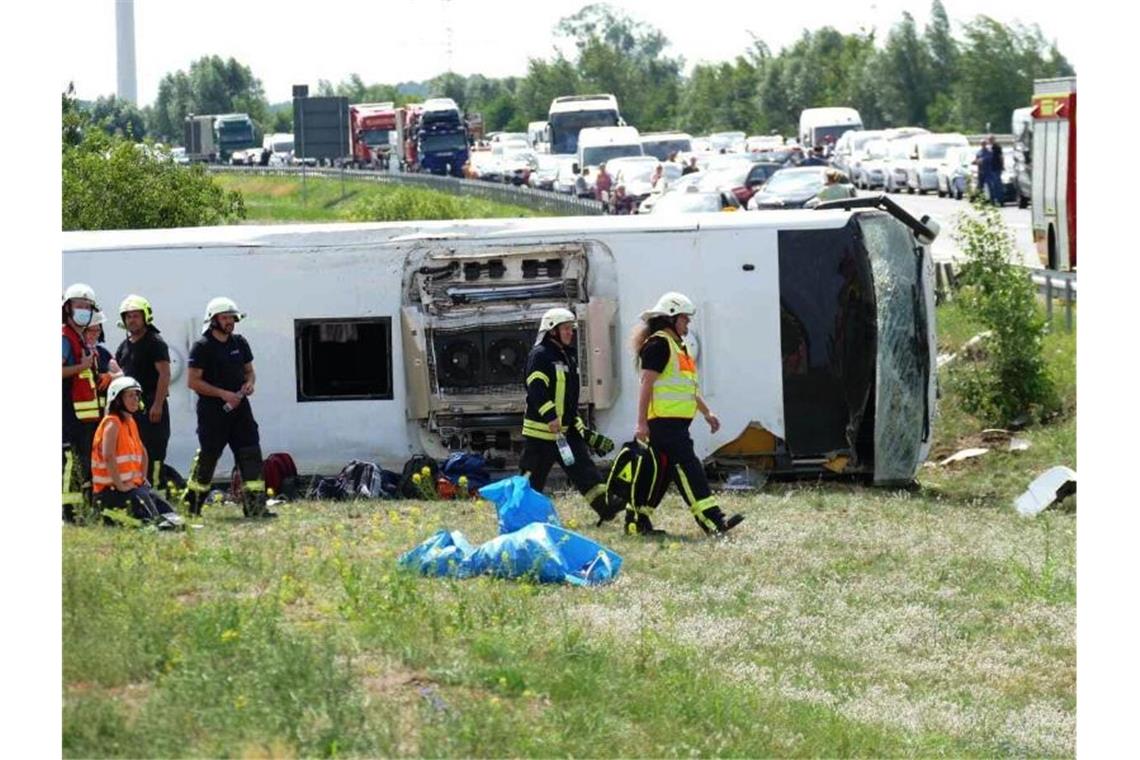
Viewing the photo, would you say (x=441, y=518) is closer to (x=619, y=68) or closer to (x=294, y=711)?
(x=294, y=711)

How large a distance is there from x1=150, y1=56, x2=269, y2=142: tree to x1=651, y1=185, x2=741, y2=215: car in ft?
278

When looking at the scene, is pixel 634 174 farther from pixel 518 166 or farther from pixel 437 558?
pixel 437 558

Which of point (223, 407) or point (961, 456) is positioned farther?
point (961, 456)

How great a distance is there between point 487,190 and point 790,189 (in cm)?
1594

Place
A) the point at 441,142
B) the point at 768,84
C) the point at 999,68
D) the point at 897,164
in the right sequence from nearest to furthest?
the point at 897,164 → the point at 441,142 → the point at 999,68 → the point at 768,84

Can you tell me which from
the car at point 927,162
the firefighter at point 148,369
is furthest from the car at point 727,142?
the firefighter at point 148,369

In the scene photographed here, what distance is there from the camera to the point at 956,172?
53062mm

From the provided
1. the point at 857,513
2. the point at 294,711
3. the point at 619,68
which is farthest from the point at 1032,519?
the point at 619,68

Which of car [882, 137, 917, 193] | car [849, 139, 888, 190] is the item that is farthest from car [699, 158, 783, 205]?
car [849, 139, 888, 190]

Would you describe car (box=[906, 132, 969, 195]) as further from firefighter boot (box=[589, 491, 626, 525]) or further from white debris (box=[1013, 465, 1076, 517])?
firefighter boot (box=[589, 491, 626, 525])

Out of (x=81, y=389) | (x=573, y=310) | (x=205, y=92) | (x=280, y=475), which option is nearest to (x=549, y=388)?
(x=573, y=310)

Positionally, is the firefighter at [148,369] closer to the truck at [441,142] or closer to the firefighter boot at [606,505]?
the firefighter boot at [606,505]

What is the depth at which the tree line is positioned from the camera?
9706cm

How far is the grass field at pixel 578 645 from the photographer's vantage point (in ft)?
27.7
